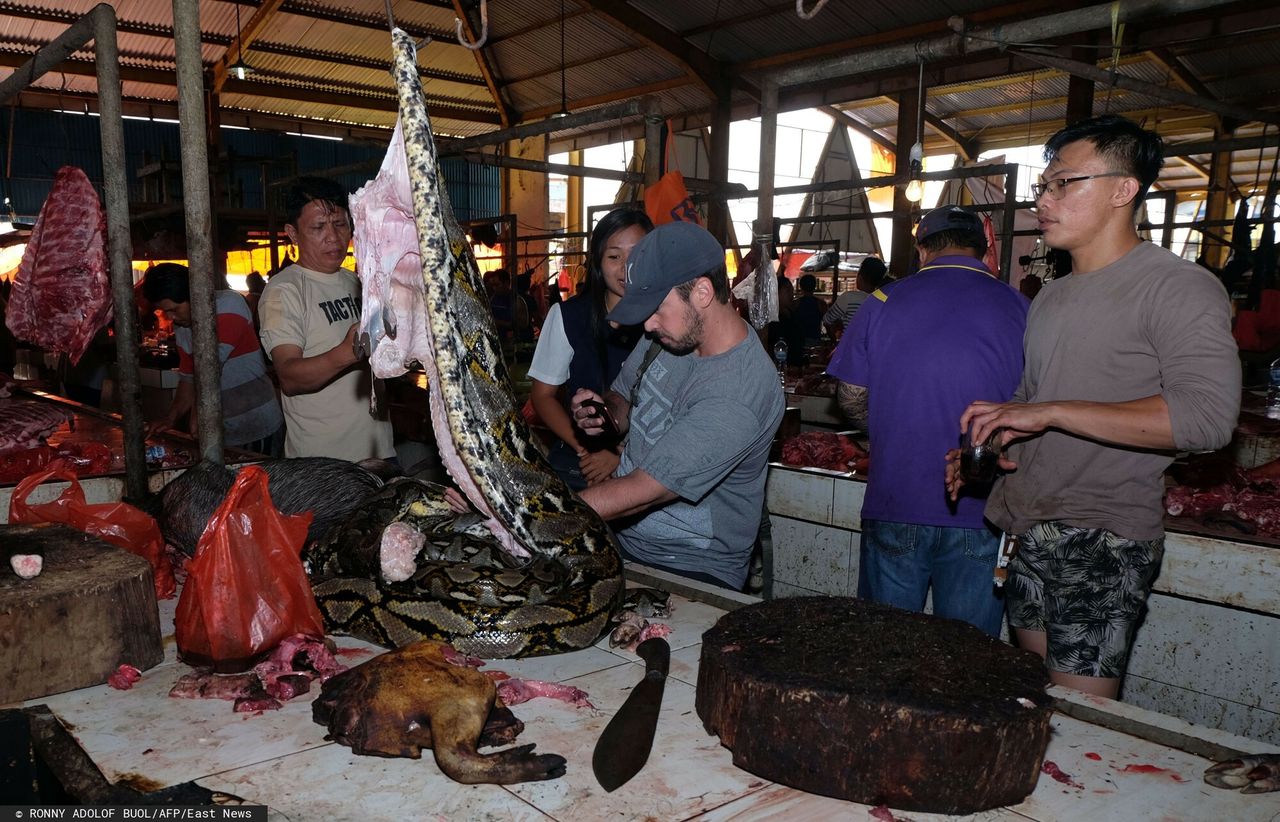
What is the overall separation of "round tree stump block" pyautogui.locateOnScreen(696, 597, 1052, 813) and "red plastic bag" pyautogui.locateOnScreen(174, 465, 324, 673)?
1.08m

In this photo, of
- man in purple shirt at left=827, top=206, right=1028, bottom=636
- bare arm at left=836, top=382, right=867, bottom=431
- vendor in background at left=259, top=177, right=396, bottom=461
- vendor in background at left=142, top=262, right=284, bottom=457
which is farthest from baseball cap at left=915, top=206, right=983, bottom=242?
vendor in background at left=142, top=262, right=284, bottom=457

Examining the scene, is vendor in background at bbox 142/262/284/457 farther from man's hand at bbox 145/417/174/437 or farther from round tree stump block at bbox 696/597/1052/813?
round tree stump block at bbox 696/597/1052/813

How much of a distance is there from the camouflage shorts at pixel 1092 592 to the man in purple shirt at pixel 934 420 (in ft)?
1.93

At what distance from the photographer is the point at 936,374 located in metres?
3.37

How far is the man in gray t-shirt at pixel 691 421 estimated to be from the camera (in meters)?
2.59

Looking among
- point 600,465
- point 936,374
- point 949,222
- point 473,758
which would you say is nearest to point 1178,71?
point 949,222

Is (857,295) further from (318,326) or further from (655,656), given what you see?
(655,656)

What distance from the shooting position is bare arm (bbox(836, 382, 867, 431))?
374 centimetres

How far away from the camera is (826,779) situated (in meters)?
1.61

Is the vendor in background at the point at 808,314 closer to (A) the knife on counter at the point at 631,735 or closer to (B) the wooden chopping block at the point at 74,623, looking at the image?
(A) the knife on counter at the point at 631,735

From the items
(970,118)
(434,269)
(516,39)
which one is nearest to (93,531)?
(434,269)

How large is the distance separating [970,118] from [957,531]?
2100 cm

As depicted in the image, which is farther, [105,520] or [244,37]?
[244,37]

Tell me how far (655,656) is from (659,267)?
3.73 feet
